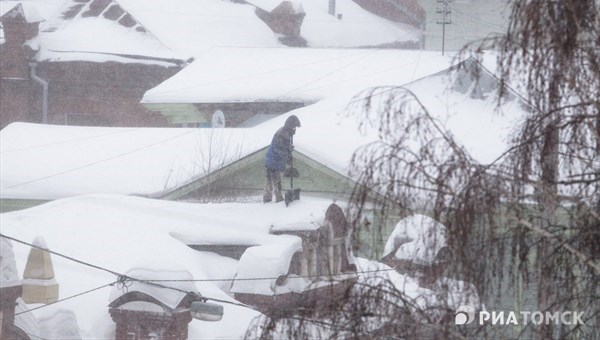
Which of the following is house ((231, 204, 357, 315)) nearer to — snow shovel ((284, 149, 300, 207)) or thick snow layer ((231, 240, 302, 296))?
thick snow layer ((231, 240, 302, 296))

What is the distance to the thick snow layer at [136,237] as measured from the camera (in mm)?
7543

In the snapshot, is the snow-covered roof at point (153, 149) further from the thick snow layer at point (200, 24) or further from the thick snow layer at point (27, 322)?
the thick snow layer at point (27, 322)

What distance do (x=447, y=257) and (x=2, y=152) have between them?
10.1 m

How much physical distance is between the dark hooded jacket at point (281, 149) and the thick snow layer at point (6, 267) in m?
3.59

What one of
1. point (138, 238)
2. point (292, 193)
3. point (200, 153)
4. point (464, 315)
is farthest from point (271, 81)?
point (464, 315)

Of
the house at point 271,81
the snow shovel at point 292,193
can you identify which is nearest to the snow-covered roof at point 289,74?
the house at point 271,81

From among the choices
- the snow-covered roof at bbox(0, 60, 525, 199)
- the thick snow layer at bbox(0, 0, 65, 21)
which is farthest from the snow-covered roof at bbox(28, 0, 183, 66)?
the snow-covered roof at bbox(0, 60, 525, 199)

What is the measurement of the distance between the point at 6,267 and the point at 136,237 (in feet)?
8.38

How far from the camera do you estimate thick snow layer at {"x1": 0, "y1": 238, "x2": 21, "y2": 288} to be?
21.8ft

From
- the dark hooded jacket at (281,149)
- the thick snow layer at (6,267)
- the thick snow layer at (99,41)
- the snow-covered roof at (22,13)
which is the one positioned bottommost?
the thick snow layer at (6,267)

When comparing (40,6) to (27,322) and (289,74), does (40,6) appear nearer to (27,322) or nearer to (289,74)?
(289,74)

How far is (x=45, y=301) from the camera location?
25.0 feet

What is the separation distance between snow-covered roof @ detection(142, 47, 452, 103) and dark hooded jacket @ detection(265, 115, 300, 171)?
269cm

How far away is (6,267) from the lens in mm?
6711
